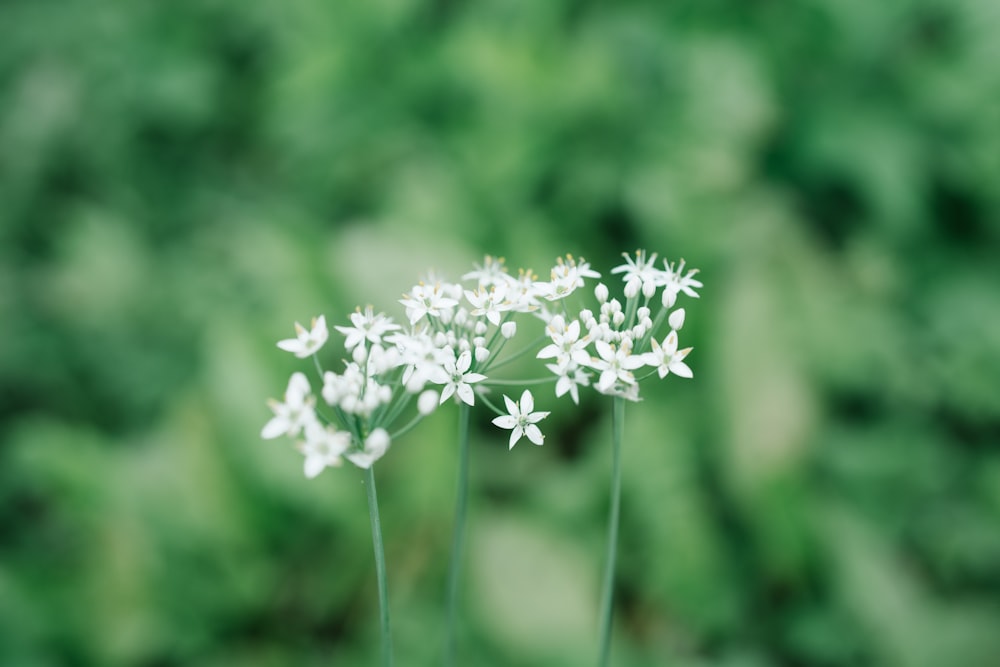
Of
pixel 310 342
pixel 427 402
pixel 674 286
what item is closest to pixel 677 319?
pixel 674 286

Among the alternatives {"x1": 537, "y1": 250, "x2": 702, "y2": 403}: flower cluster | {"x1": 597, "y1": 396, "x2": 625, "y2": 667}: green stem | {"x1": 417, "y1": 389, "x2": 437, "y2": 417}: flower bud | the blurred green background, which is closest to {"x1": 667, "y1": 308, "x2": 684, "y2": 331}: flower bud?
{"x1": 537, "y1": 250, "x2": 702, "y2": 403}: flower cluster

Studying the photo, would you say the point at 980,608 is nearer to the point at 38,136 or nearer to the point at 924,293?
the point at 924,293

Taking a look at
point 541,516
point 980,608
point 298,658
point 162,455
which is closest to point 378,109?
point 162,455

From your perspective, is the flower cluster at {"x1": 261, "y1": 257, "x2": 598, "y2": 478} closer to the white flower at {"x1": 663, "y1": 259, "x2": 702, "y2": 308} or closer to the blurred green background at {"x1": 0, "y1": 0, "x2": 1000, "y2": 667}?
the white flower at {"x1": 663, "y1": 259, "x2": 702, "y2": 308}

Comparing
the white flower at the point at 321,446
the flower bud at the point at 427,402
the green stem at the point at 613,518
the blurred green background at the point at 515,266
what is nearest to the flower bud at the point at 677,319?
the green stem at the point at 613,518

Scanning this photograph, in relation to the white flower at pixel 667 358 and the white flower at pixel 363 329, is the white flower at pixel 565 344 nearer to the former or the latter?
the white flower at pixel 667 358

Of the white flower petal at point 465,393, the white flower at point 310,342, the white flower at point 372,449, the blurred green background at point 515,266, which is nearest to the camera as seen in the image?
the white flower at point 372,449
